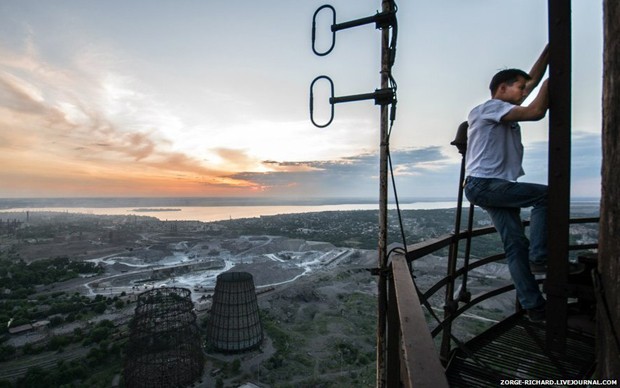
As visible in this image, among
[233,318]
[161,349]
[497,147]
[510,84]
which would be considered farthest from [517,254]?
[161,349]

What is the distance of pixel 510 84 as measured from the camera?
7.06 feet

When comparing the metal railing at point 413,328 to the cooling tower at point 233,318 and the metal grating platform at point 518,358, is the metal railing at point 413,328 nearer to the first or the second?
the metal grating platform at point 518,358

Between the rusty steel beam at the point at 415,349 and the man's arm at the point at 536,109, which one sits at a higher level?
the man's arm at the point at 536,109

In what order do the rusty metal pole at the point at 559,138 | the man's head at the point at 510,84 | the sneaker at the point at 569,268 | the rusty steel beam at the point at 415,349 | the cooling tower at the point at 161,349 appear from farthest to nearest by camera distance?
1. the cooling tower at the point at 161,349
2. the man's head at the point at 510,84
3. the sneaker at the point at 569,268
4. the rusty metal pole at the point at 559,138
5. the rusty steel beam at the point at 415,349

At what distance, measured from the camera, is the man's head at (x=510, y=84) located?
83.1 inches

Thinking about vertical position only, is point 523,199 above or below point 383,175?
below

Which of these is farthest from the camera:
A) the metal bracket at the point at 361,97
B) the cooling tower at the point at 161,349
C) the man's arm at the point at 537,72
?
the cooling tower at the point at 161,349

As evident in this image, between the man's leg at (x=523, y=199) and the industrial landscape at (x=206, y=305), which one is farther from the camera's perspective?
the industrial landscape at (x=206, y=305)

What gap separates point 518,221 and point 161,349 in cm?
1712

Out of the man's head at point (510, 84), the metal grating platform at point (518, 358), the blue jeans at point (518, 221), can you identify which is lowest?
the metal grating platform at point (518, 358)

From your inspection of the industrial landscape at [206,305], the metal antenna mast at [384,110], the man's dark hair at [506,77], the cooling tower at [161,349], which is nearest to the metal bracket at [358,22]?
the metal antenna mast at [384,110]

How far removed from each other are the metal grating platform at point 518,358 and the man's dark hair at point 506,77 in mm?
1746

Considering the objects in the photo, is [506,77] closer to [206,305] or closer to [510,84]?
[510,84]

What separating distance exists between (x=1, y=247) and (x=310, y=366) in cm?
6602
